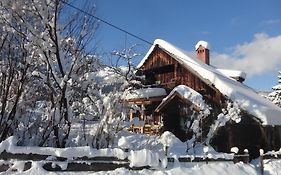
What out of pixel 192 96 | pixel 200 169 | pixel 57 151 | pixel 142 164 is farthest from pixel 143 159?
pixel 192 96

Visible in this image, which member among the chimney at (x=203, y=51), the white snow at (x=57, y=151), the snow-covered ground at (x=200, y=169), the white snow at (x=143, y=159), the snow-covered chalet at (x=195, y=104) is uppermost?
the chimney at (x=203, y=51)

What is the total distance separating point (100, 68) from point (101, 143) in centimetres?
340

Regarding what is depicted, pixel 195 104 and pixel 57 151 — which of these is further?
pixel 195 104

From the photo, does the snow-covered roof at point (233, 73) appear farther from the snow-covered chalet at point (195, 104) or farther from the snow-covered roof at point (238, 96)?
the snow-covered roof at point (238, 96)

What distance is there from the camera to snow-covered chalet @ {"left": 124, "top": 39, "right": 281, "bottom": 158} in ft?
67.6

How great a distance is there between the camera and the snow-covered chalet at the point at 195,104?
20609 mm

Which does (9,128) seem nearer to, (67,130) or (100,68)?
(67,130)

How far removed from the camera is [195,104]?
20984 mm

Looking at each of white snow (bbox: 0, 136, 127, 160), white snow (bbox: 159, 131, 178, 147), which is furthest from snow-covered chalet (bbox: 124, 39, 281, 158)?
white snow (bbox: 0, 136, 127, 160)

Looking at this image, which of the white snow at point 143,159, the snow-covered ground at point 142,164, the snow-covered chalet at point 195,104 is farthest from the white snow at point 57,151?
the snow-covered chalet at point 195,104

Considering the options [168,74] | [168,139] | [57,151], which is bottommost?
[57,151]

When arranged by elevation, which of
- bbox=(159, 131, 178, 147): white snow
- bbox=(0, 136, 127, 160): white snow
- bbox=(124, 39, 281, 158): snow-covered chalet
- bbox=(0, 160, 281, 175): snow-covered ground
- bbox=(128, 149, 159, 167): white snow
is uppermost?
bbox=(124, 39, 281, 158): snow-covered chalet

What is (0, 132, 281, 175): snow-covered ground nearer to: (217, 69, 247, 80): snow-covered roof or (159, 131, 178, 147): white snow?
(159, 131, 178, 147): white snow

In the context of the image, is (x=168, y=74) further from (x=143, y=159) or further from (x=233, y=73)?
(x=143, y=159)
